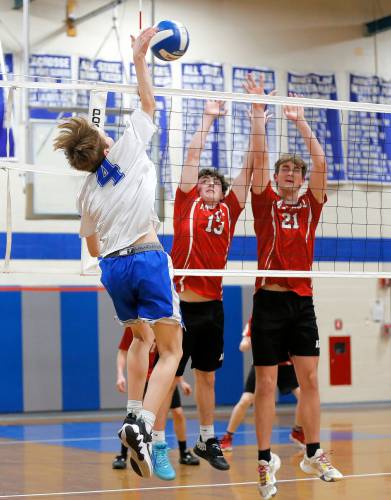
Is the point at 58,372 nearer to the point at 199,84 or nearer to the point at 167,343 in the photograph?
the point at 199,84

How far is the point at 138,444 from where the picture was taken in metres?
4.87

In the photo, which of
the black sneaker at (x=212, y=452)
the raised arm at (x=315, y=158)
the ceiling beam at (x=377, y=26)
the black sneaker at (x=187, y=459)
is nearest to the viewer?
the raised arm at (x=315, y=158)

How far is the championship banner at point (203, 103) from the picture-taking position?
1374 cm

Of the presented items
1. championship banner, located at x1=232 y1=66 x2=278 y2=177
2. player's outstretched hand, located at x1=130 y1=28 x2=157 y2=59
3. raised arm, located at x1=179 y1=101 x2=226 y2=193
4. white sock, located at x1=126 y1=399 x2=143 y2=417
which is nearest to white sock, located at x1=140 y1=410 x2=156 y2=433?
white sock, located at x1=126 y1=399 x2=143 y2=417

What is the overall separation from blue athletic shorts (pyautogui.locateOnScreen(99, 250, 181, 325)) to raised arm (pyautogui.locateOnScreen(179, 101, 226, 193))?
174cm

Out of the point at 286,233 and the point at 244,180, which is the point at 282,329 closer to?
the point at 286,233

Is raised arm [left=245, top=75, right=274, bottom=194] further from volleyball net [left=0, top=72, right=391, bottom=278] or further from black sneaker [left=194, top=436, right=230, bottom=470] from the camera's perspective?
volleyball net [left=0, top=72, right=391, bottom=278]

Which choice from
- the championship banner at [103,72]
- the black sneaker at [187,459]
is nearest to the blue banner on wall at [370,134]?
the championship banner at [103,72]

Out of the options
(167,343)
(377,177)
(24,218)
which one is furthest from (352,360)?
(167,343)

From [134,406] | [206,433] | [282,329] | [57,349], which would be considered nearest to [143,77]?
[134,406]

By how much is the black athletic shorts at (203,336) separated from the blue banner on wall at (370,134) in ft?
25.8

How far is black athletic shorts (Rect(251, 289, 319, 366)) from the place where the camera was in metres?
6.36

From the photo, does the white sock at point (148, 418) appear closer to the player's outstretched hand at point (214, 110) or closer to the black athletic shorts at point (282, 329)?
the black athletic shorts at point (282, 329)

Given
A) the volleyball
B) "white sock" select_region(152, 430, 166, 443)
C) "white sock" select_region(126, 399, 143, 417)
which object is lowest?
"white sock" select_region(152, 430, 166, 443)
